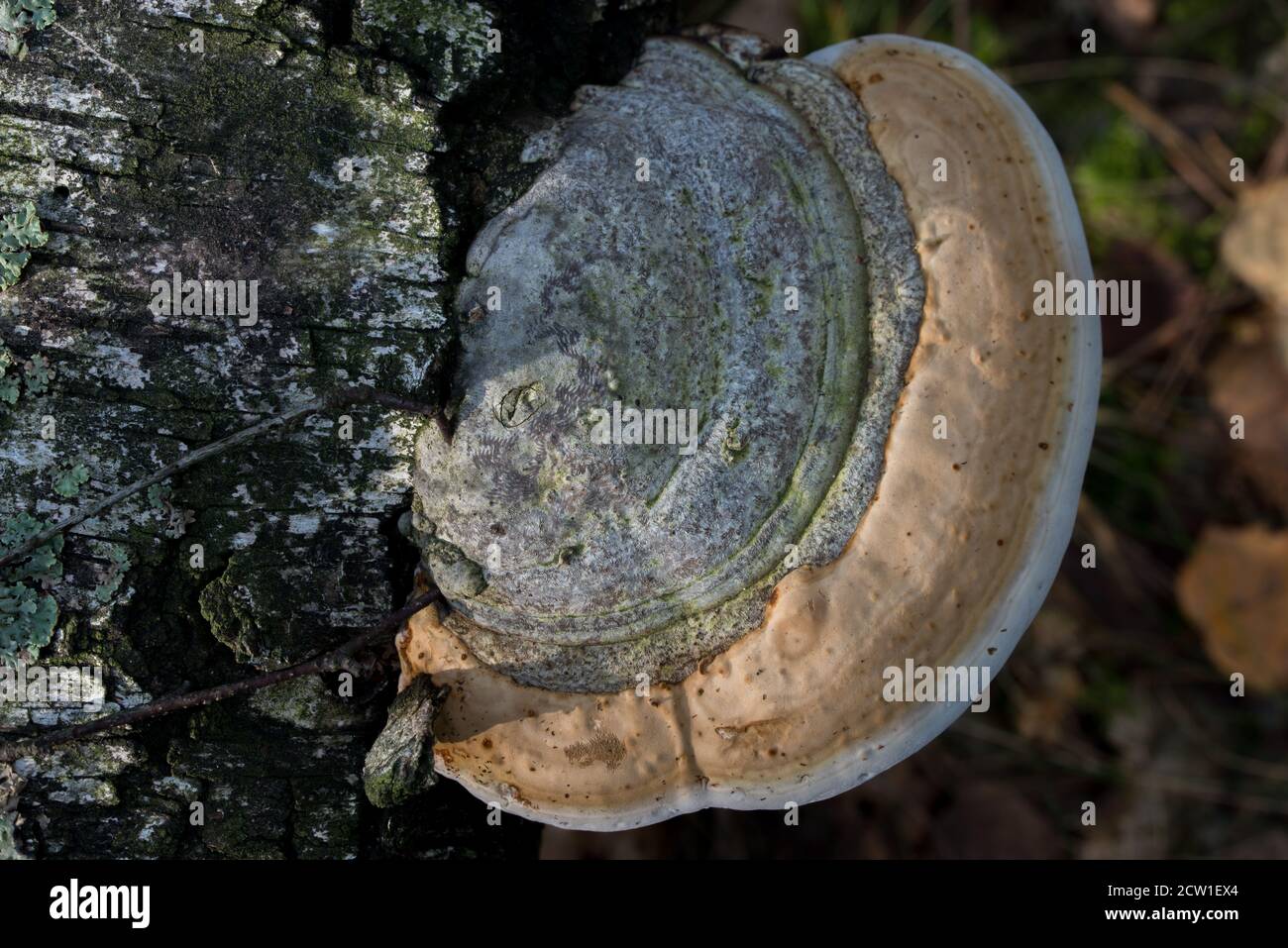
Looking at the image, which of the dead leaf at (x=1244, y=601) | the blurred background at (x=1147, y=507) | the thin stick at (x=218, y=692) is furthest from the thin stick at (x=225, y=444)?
the dead leaf at (x=1244, y=601)

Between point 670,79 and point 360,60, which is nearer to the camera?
point 360,60

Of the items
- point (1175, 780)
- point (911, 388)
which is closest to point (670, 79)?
point (911, 388)

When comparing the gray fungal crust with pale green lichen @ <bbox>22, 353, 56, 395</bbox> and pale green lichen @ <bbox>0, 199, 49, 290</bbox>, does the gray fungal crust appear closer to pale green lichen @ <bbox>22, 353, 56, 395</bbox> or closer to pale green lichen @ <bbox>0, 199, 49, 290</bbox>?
pale green lichen @ <bbox>22, 353, 56, 395</bbox>

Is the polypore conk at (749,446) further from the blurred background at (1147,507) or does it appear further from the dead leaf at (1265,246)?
the dead leaf at (1265,246)

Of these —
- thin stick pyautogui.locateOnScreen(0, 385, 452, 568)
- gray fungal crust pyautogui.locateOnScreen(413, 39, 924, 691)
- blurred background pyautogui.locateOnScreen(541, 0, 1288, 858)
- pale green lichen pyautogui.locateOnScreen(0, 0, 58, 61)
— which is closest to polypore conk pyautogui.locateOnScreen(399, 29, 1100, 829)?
gray fungal crust pyautogui.locateOnScreen(413, 39, 924, 691)

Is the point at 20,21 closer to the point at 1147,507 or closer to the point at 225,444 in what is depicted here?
the point at 225,444
